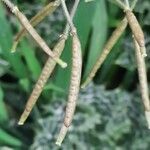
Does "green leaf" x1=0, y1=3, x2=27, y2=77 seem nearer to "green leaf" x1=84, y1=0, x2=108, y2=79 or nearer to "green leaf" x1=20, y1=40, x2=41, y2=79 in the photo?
"green leaf" x1=20, y1=40, x2=41, y2=79

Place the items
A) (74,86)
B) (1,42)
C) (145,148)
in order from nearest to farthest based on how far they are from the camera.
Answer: (74,86)
(1,42)
(145,148)

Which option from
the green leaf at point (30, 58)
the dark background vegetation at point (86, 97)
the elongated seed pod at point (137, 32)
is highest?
the elongated seed pod at point (137, 32)

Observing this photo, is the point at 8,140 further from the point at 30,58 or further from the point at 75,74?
the point at 75,74

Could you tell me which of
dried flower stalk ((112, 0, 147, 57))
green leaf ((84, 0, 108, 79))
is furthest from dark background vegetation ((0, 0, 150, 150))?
dried flower stalk ((112, 0, 147, 57))

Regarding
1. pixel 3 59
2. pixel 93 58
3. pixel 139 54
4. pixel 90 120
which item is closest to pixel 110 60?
pixel 93 58

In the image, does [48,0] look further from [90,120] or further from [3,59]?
[90,120]

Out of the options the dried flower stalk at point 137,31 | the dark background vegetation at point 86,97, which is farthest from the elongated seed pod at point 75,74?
the dark background vegetation at point 86,97

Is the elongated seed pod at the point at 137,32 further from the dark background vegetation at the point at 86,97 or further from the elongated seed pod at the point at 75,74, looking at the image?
the dark background vegetation at the point at 86,97

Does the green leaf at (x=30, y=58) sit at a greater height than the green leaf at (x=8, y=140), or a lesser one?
greater
